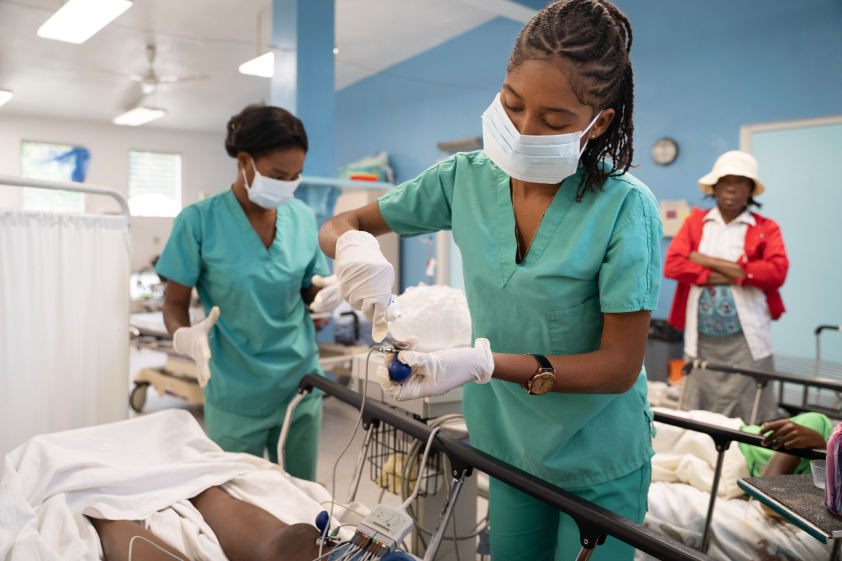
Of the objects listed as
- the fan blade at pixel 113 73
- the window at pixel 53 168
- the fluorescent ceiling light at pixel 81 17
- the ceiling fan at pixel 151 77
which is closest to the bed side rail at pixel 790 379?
the fluorescent ceiling light at pixel 81 17

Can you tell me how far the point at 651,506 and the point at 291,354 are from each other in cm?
124

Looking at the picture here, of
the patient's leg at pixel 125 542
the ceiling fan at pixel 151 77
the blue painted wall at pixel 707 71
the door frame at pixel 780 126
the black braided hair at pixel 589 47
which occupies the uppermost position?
the ceiling fan at pixel 151 77

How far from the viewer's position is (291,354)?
1798 millimetres

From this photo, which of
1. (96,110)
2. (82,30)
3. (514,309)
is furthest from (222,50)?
(514,309)

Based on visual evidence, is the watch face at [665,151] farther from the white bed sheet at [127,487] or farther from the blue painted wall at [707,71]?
the white bed sheet at [127,487]

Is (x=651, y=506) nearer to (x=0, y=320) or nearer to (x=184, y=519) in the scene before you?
(x=184, y=519)

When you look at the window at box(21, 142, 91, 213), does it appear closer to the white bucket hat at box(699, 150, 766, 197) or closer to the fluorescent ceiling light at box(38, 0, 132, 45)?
the fluorescent ceiling light at box(38, 0, 132, 45)

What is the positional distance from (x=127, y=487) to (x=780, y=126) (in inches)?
159

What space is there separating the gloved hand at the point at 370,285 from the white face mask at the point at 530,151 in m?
0.27

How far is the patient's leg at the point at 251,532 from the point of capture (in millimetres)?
1211

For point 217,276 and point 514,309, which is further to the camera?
point 217,276

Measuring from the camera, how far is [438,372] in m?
0.87

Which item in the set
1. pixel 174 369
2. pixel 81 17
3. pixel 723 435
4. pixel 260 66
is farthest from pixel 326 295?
pixel 260 66

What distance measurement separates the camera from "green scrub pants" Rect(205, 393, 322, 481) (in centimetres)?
177
